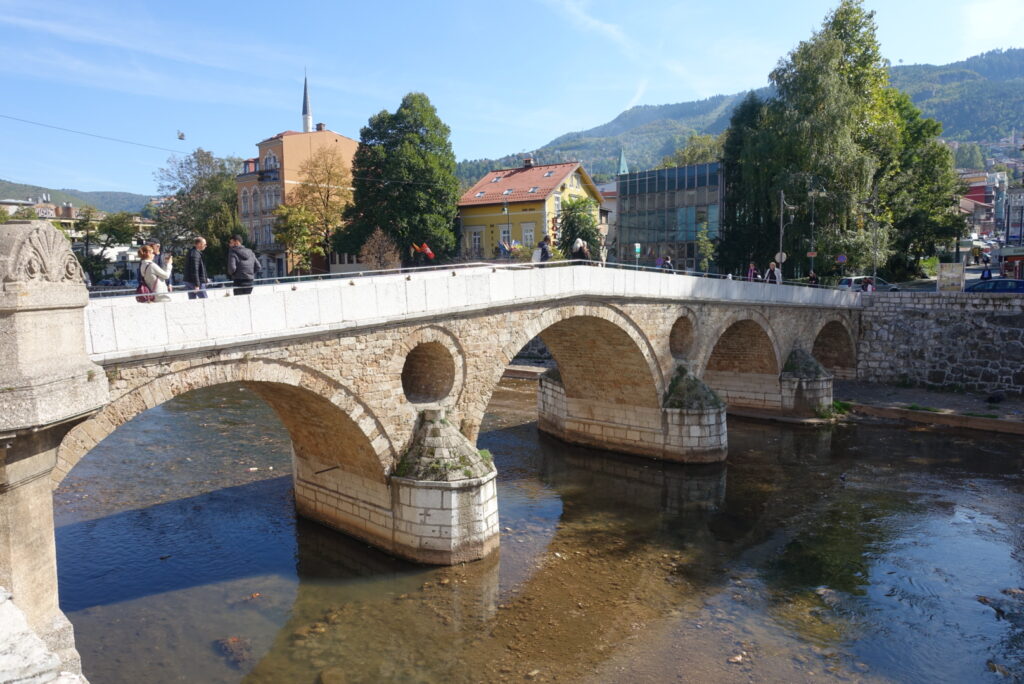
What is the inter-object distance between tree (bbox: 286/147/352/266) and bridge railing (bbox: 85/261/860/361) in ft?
82.7

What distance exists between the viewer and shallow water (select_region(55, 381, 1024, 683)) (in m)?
8.39

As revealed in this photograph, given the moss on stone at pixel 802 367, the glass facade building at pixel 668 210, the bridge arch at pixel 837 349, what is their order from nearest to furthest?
1. the moss on stone at pixel 802 367
2. the bridge arch at pixel 837 349
3. the glass facade building at pixel 668 210

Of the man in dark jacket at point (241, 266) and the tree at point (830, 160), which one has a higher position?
the tree at point (830, 160)

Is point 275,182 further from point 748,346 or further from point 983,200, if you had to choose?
point 983,200

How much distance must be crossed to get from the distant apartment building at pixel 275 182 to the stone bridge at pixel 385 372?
2735cm

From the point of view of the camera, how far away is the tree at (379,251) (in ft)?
110

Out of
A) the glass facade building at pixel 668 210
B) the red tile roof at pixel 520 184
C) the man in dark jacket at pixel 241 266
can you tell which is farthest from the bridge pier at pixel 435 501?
the glass facade building at pixel 668 210

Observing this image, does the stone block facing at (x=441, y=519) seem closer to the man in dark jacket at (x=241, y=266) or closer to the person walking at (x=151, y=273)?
the man in dark jacket at (x=241, y=266)

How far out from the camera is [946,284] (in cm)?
2370

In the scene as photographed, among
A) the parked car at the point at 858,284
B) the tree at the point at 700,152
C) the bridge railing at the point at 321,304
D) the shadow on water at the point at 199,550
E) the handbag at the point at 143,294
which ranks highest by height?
the tree at the point at 700,152

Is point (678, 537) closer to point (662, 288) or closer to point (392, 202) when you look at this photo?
point (662, 288)

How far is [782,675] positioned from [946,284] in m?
20.3

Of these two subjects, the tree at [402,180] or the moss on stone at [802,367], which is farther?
the tree at [402,180]

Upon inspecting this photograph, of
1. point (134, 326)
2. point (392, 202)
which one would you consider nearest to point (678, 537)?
point (134, 326)
